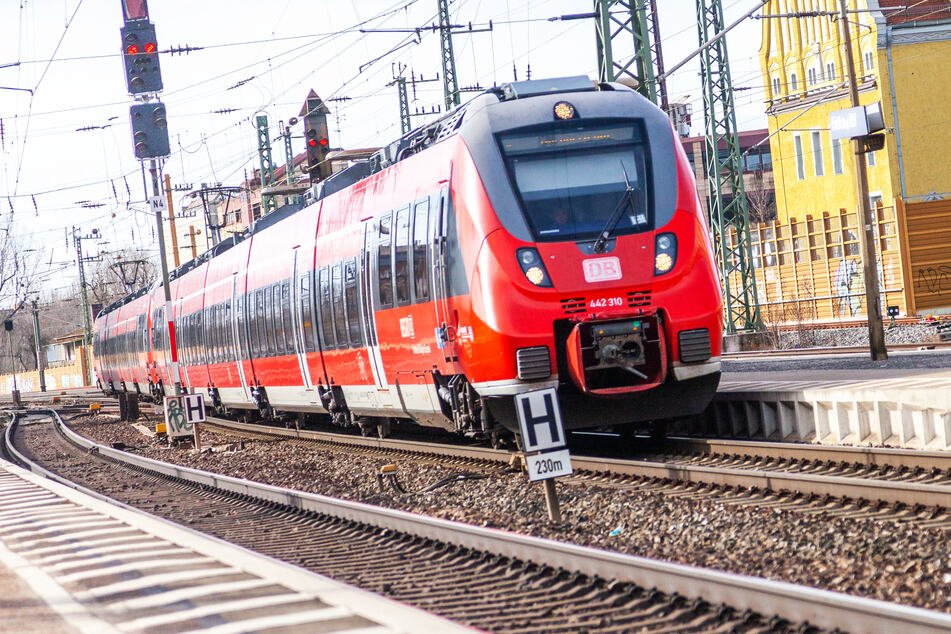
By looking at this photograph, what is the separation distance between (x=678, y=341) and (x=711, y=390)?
2.73 ft

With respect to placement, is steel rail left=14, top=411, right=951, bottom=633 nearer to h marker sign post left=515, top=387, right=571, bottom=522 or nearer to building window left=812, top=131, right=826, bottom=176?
h marker sign post left=515, top=387, right=571, bottom=522

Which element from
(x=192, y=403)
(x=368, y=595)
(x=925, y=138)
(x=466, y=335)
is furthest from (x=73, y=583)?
(x=925, y=138)

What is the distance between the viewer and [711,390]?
1190 cm

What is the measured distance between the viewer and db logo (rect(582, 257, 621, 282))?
36.8ft

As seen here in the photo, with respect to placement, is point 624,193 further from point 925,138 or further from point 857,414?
point 925,138

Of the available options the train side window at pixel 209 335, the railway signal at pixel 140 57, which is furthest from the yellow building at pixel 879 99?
the railway signal at pixel 140 57

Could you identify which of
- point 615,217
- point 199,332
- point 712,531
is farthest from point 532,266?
point 199,332

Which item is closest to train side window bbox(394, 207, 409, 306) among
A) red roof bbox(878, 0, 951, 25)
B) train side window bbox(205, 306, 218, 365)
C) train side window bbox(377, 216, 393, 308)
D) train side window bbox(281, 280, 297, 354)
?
train side window bbox(377, 216, 393, 308)

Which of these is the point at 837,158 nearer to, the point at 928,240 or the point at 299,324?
the point at 928,240

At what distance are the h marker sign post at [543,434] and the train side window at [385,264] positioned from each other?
5.47 metres

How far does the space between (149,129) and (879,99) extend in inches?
1016

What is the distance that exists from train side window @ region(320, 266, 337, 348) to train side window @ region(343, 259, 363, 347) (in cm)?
90

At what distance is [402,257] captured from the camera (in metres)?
13.3

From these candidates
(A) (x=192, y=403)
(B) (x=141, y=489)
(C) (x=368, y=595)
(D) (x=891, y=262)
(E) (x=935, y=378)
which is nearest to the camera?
(C) (x=368, y=595)
